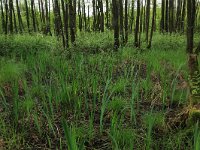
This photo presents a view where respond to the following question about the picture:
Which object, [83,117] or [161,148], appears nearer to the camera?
[161,148]

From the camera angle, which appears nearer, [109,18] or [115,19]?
[115,19]

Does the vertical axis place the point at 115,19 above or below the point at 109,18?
below

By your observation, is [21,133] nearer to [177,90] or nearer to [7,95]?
[7,95]

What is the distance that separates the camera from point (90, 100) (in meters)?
3.97

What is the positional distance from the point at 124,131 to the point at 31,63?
373 centimetres

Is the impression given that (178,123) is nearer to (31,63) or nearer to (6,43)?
(31,63)

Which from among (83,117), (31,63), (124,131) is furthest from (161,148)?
(31,63)

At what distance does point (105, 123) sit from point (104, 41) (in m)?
8.69

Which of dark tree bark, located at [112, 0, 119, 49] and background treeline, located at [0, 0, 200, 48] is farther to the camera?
background treeline, located at [0, 0, 200, 48]

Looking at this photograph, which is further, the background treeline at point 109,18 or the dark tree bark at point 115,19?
the background treeline at point 109,18

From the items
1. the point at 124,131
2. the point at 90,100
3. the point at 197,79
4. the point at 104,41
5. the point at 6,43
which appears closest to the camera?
the point at 124,131

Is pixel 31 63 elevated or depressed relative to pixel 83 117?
elevated

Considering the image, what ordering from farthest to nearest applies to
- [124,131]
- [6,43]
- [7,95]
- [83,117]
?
[6,43], [7,95], [83,117], [124,131]

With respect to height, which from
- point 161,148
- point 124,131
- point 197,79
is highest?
point 197,79
